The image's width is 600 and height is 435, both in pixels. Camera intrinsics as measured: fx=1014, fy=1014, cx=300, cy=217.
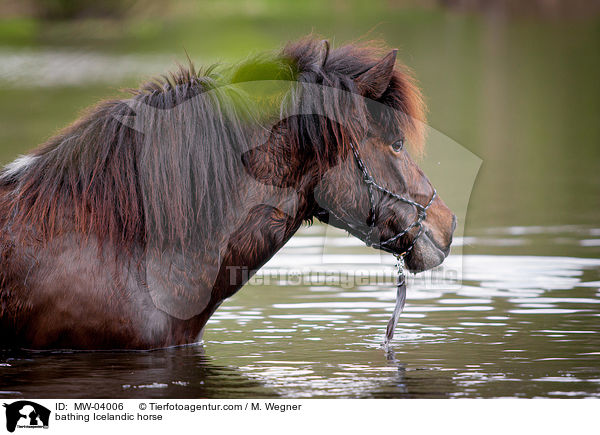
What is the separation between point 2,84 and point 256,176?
10863mm

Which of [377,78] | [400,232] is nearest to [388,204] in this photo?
[400,232]

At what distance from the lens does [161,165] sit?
19.0ft

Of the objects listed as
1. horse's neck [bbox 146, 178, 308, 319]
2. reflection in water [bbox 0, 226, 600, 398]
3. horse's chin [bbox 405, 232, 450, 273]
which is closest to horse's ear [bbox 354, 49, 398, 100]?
horse's neck [bbox 146, 178, 308, 319]

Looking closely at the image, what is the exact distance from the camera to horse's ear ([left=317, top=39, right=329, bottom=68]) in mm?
5992

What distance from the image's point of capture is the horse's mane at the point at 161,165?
19.1 feet

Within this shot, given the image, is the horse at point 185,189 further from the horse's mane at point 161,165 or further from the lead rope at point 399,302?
the lead rope at point 399,302

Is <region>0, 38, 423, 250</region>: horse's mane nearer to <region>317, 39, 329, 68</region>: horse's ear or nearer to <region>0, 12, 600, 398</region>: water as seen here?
<region>317, 39, 329, 68</region>: horse's ear

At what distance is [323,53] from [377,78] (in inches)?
15.5

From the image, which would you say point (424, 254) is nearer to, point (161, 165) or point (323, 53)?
point (323, 53)

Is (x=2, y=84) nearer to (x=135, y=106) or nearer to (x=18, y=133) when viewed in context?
(x=18, y=133)

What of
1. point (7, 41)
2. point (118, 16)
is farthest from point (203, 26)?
point (118, 16)
